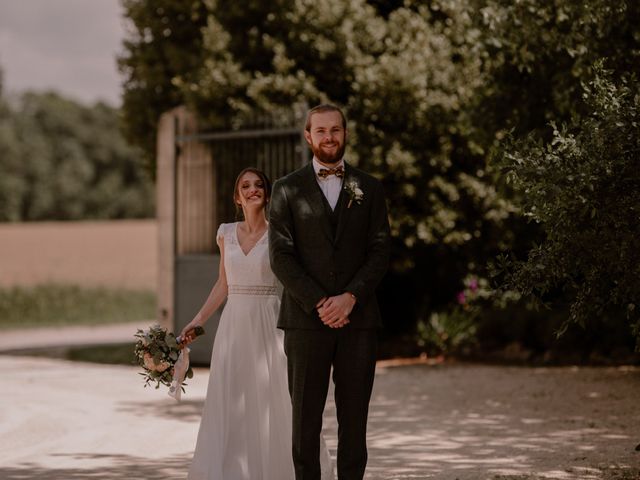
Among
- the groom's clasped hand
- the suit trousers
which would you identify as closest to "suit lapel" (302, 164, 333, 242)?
the groom's clasped hand

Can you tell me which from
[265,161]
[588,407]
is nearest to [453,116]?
[265,161]

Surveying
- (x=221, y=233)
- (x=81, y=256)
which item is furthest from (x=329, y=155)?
(x=81, y=256)

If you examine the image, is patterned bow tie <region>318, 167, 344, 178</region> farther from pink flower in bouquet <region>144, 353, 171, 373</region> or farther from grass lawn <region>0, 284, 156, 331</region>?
grass lawn <region>0, 284, 156, 331</region>

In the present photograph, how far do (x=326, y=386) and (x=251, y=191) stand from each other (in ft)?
4.63

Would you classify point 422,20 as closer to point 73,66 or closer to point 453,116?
point 453,116

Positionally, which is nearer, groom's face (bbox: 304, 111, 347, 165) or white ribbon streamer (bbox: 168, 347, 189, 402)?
groom's face (bbox: 304, 111, 347, 165)

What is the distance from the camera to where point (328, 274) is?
4.98 meters

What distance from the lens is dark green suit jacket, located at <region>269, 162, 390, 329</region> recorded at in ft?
16.3

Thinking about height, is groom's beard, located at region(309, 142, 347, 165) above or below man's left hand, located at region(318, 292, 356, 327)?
above

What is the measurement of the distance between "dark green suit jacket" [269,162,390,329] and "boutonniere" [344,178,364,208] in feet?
0.08

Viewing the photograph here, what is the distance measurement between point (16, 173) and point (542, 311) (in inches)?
1933

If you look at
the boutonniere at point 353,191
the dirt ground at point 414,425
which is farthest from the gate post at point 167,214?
the boutonniere at point 353,191

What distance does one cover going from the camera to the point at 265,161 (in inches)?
488

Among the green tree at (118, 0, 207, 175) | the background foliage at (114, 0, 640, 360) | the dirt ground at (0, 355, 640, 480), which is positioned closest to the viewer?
the dirt ground at (0, 355, 640, 480)
